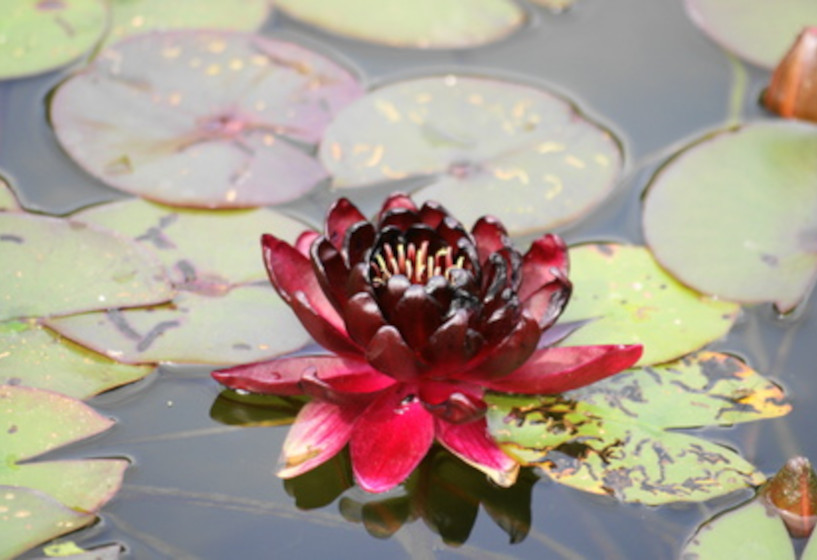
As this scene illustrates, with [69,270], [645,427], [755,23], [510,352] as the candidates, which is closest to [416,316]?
[510,352]

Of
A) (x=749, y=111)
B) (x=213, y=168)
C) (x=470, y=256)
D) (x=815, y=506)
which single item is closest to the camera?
(x=815, y=506)

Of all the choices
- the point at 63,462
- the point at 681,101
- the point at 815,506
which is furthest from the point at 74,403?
the point at 681,101

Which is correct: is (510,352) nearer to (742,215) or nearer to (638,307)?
(638,307)

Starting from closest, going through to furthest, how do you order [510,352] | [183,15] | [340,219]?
[510,352] → [340,219] → [183,15]

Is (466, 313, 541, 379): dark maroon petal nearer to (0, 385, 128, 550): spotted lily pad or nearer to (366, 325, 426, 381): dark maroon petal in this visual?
(366, 325, 426, 381): dark maroon petal

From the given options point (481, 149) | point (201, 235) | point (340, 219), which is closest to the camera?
point (340, 219)

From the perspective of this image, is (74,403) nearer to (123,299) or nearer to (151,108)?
(123,299)

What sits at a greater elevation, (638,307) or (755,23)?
(755,23)

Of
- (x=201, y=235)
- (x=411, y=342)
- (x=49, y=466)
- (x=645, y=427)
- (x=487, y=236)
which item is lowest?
(x=49, y=466)
